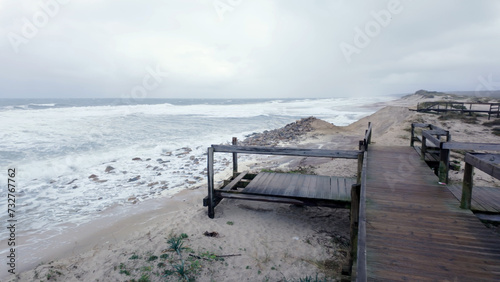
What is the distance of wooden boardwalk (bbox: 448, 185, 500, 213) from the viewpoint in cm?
457

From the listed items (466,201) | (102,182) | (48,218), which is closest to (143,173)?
(102,182)

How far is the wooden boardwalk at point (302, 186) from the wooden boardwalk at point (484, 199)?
2080 millimetres

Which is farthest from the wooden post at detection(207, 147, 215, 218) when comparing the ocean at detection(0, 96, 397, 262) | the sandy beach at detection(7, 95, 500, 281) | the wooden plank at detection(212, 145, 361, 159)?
the ocean at detection(0, 96, 397, 262)

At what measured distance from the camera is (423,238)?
3459 mm

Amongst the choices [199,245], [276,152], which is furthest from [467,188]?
[199,245]

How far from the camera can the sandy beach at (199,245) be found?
4.55 metres

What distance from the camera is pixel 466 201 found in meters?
4.20

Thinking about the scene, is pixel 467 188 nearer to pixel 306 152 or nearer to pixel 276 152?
pixel 306 152

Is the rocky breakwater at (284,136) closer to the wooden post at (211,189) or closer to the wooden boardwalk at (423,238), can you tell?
the wooden post at (211,189)

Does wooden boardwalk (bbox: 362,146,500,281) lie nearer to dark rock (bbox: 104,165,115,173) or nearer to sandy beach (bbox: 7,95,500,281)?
sandy beach (bbox: 7,95,500,281)

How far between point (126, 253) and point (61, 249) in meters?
1.80

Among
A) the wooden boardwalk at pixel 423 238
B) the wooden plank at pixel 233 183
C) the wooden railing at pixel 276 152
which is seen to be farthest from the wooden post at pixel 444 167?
the wooden plank at pixel 233 183

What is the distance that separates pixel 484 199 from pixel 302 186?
11.5 ft

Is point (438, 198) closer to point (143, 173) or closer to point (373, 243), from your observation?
point (373, 243)
